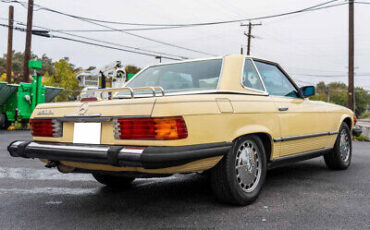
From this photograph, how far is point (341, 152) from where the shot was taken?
530cm

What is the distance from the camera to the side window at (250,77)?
11.8 ft

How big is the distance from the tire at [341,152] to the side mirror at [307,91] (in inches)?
44.1

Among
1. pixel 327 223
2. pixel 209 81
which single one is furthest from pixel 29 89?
pixel 327 223

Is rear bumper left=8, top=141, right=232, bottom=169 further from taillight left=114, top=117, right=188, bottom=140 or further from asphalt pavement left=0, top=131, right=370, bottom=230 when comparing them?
asphalt pavement left=0, top=131, right=370, bottom=230

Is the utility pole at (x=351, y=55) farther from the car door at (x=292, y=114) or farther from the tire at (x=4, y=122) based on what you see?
the tire at (x=4, y=122)

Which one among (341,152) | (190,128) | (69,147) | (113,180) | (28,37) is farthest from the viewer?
(28,37)

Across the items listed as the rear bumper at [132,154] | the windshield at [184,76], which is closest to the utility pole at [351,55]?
the windshield at [184,76]

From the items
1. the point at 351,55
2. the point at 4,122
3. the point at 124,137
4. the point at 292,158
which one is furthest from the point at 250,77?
the point at 351,55

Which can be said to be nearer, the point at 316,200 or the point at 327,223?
the point at 327,223

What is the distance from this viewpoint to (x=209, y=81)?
345 cm

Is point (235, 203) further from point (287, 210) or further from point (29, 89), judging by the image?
point (29, 89)

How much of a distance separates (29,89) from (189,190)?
1258cm

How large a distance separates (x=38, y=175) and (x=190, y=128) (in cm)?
316

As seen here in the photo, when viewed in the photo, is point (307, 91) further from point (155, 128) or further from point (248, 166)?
point (155, 128)
